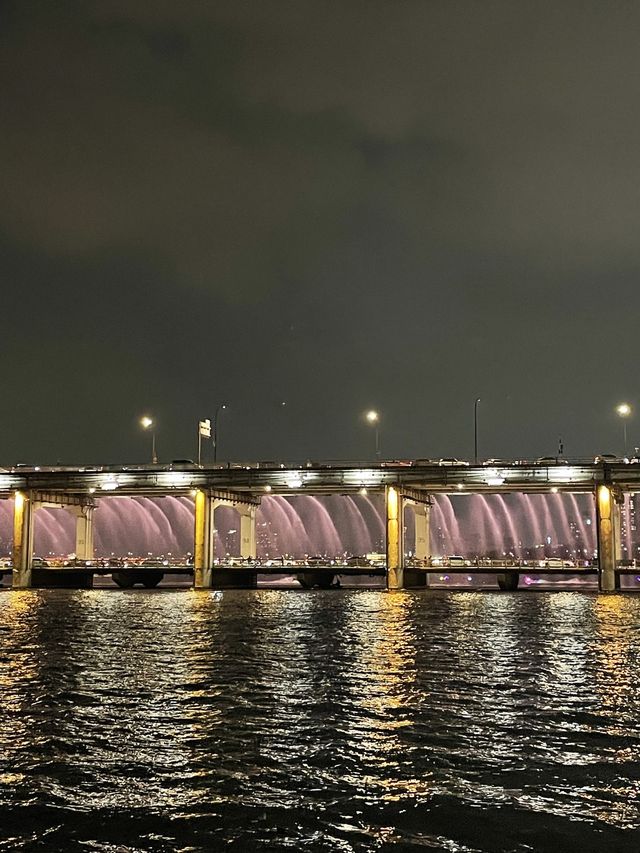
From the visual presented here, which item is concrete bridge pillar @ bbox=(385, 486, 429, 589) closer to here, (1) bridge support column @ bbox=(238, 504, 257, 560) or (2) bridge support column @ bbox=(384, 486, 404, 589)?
(2) bridge support column @ bbox=(384, 486, 404, 589)

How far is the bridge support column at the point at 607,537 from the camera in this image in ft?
270

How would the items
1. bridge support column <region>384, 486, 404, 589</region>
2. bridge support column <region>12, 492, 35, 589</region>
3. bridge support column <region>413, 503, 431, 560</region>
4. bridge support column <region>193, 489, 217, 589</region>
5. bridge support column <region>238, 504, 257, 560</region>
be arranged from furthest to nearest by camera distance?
bridge support column <region>238, 504, 257, 560</region> → bridge support column <region>413, 503, 431, 560</region> → bridge support column <region>12, 492, 35, 589</region> → bridge support column <region>193, 489, 217, 589</region> → bridge support column <region>384, 486, 404, 589</region>

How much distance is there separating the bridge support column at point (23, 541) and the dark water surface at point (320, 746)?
210ft

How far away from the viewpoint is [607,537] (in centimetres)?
8306

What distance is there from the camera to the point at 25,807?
13.5 m

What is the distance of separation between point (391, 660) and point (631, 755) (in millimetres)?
14115

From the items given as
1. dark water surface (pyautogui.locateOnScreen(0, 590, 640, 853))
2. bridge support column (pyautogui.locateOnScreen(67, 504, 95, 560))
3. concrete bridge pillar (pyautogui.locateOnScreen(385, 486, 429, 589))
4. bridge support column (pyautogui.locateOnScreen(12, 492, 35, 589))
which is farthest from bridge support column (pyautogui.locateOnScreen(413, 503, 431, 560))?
dark water surface (pyautogui.locateOnScreen(0, 590, 640, 853))

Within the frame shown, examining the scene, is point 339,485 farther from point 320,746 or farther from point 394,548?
point 320,746

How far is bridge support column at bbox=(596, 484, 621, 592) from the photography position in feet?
270

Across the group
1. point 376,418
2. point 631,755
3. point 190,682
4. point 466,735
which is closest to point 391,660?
point 190,682

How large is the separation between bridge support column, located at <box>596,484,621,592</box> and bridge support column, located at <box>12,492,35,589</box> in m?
56.3

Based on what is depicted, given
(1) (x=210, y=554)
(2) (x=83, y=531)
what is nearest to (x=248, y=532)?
(1) (x=210, y=554)

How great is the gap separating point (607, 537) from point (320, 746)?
7053 cm

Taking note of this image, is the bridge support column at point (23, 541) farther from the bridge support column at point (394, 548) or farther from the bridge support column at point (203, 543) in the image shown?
the bridge support column at point (394, 548)
